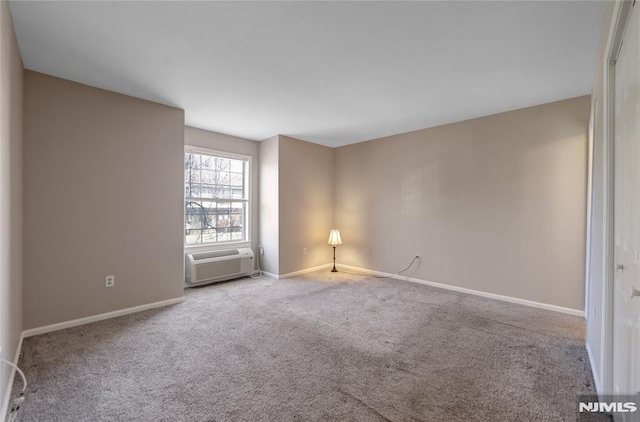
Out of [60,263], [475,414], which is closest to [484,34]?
[475,414]

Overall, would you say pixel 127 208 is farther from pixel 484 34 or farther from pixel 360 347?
pixel 484 34

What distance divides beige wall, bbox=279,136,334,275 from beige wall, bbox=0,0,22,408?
304 centimetres

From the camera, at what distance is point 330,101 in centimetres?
335

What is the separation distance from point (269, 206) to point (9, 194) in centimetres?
322

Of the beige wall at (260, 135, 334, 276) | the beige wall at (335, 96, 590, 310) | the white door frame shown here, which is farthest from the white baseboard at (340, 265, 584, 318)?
the white door frame

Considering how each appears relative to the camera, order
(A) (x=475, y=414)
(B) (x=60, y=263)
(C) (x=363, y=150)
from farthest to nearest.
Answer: (C) (x=363, y=150), (B) (x=60, y=263), (A) (x=475, y=414)

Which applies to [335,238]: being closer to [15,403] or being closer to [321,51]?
[321,51]

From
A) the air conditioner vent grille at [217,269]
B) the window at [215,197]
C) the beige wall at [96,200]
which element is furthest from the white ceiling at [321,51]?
the air conditioner vent grille at [217,269]

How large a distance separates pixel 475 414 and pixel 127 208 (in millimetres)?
3572

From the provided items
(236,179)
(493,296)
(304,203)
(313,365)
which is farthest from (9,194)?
(493,296)

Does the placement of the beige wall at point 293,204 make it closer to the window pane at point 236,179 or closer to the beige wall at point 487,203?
the window pane at point 236,179

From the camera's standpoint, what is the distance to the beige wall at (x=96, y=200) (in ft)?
8.60

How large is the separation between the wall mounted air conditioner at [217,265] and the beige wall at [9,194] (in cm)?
184

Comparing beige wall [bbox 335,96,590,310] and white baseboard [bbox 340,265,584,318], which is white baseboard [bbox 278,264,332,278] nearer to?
beige wall [bbox 335,96,590,310]
